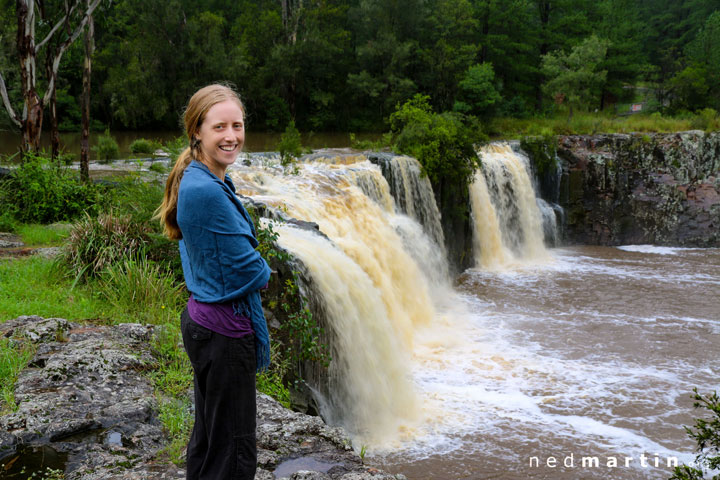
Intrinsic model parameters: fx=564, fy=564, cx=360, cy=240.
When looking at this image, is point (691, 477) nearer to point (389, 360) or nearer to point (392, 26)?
point (389, 360)

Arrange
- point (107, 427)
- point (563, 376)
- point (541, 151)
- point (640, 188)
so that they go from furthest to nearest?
point (640, 188)
point (541, 151)
point (563, 376)
point (107, 427)

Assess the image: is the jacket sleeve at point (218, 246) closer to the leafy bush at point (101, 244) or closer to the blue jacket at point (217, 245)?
the blue jacket at point (217, 245)

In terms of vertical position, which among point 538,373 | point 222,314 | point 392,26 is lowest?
point 538,373

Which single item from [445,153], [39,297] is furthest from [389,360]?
[445,153]

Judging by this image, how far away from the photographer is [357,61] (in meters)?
31.1

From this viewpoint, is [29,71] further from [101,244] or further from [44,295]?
[44,295]

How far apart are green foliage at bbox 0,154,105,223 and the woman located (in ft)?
22.4

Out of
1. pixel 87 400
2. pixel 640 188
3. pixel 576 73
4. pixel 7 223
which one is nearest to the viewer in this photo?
pixel 87 400

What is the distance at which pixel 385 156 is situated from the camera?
41.3ft

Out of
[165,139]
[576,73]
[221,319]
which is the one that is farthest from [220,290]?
[576,73]

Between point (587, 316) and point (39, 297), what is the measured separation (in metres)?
9.02

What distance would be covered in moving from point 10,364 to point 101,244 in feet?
7.93

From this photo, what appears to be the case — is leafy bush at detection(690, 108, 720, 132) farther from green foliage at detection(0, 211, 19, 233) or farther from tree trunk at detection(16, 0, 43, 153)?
green foliage at detection(0, 211, 19, 233)

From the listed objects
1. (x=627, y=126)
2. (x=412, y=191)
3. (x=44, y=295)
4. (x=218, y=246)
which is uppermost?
(x=627, y=126)
